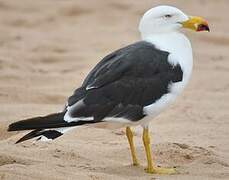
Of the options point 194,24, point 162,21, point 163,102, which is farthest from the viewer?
point 194,24

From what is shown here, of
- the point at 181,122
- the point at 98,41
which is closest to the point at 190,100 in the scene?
the point at 181,122

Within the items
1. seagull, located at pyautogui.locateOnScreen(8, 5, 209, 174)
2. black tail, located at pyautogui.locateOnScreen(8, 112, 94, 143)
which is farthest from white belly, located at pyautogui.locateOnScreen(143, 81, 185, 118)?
black tail, located at pyautogui.locateOnScreen(8, 112, 94, 143)

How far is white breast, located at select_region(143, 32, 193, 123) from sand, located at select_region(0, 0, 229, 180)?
1.43ft

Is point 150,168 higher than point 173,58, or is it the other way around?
point 173,58

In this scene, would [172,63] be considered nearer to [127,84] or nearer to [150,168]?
[127,84]

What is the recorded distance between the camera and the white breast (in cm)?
498

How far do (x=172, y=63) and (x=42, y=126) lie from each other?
104 cm

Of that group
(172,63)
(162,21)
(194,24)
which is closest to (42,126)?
(172,63)

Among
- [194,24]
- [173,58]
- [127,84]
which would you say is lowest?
[127,84]

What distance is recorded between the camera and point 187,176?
16.2ft

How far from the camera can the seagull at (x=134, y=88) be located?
484cm

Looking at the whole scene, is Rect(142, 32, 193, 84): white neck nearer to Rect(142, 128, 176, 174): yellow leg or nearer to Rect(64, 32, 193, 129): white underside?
Rect(64, 32, 193, 129): white underside

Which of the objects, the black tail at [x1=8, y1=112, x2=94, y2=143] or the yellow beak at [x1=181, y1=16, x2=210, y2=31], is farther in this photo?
the yellow beak at [x1=181, y1=16, x2=210, y2=31]

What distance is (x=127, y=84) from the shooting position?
197 inches
